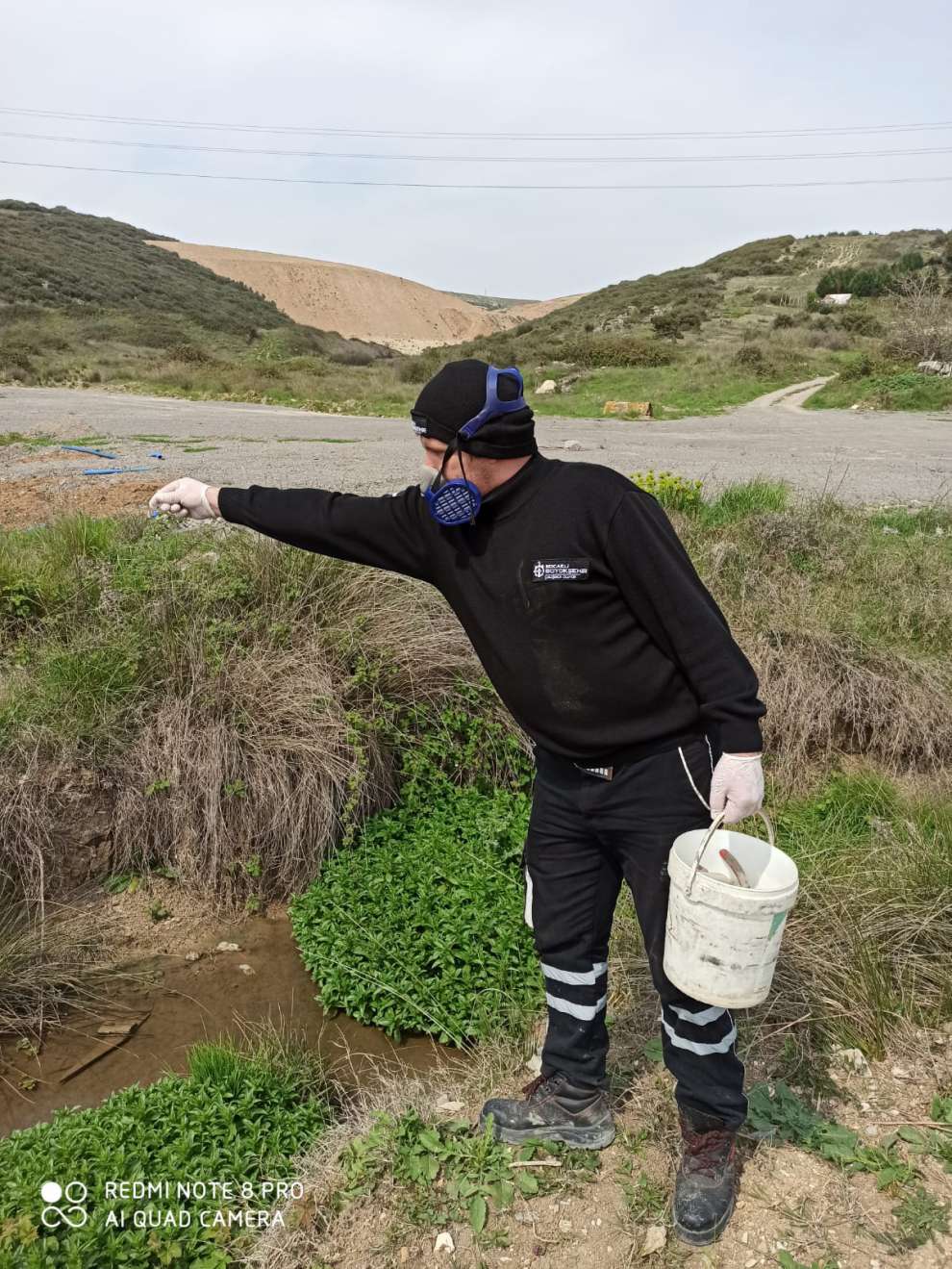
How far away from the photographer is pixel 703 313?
4084 centimetres

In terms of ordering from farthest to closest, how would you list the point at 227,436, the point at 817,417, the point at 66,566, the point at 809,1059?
1. the point at 817,417
2. the point at 227,436
3. the point at 66,566
4. the point at 809,1059

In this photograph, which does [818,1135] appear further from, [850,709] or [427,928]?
[850,709]

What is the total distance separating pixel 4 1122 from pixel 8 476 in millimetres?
7183

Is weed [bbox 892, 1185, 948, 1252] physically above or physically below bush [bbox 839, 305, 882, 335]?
below

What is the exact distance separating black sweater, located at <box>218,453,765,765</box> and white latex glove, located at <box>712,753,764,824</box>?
0.10ft

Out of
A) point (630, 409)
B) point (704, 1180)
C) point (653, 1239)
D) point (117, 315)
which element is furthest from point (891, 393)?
point (117, 315)

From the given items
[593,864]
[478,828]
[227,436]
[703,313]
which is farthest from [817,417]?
[703,313]

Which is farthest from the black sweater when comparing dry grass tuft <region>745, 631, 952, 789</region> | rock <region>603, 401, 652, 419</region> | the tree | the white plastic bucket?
the tree

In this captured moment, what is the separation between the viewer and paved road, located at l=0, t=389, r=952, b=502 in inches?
369

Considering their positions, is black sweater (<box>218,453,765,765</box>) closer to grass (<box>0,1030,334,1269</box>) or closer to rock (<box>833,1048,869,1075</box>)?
rock (<box>833,1048,869,1075</box>)

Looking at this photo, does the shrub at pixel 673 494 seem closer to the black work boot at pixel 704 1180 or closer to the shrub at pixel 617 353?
the black work boot at pixel 704 1180

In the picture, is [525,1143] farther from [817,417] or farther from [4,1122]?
[817,417]

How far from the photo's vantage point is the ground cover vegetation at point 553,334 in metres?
24.5

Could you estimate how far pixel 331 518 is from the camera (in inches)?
93.5
